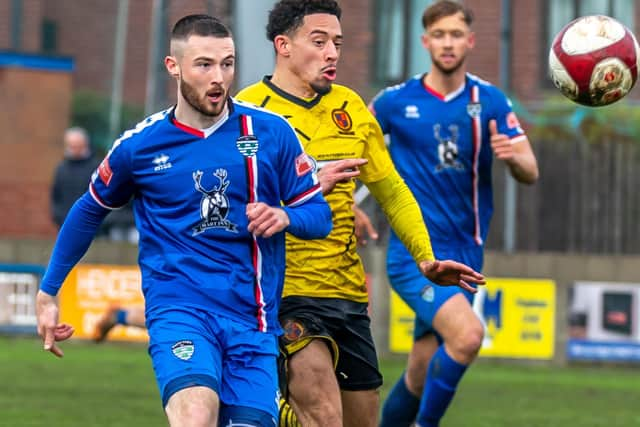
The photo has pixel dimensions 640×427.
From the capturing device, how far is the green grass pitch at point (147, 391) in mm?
10969

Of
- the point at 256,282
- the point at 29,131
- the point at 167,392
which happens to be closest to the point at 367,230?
the point at 256,282

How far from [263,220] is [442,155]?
330 cm

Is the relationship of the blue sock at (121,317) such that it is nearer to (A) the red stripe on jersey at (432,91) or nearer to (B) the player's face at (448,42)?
(A) the red stripe on jersey at (432,91)

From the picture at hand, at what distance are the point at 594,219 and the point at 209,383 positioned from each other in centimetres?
1089

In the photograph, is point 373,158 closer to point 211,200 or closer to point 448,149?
point 211,200

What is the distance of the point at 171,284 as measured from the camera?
6039 millimetres

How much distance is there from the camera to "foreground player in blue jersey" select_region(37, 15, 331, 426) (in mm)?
5887

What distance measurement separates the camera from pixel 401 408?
8836 mm

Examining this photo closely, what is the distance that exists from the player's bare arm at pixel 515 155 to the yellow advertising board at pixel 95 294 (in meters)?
7.67

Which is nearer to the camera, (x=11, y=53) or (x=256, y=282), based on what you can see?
(x=256, y=282)

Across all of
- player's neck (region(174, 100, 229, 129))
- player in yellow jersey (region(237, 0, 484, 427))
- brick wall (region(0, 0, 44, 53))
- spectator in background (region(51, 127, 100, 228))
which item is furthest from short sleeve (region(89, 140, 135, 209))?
brick wall (region(0, 0, 44, 53))

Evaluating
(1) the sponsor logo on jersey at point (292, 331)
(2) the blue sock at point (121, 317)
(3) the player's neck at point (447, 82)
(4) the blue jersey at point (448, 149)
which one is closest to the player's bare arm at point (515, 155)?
(4) the blue jersey at point (448, 149)

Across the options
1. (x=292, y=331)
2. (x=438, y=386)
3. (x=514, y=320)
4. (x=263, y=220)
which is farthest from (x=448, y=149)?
(x=514, y=320)

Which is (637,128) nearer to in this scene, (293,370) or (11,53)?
(11,53)
